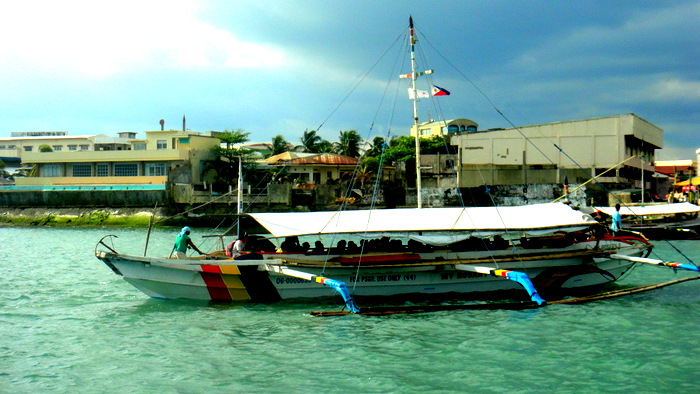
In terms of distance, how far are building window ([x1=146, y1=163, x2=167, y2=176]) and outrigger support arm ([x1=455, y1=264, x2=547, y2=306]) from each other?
51627 millimetres

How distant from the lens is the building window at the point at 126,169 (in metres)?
63.6

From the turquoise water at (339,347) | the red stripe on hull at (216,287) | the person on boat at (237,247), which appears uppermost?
the person on boat at (237,247)

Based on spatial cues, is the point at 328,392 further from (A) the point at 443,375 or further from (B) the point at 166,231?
(B) the point at 166,231

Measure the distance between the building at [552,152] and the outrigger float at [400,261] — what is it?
3236 cm

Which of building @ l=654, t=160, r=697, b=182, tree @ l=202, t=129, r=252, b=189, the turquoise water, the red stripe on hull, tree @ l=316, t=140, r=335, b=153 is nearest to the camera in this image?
the turquoise water

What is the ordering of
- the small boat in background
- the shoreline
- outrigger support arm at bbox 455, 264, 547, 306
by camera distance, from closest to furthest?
outrigger support arm at bbox 455, 264, 547, 306 < the small boat in background < the shoreline

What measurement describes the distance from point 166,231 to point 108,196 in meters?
9.93

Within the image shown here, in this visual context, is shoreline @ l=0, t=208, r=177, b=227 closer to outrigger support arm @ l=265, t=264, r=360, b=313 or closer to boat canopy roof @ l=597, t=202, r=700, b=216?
boat canopy roof @ l=597, t=202, r=700, b=216

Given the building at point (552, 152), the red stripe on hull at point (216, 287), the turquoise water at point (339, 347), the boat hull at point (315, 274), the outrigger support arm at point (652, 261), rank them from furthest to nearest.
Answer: the building at point (552, 152) < the outrigger support arm at point (652, 261) < the red stripe on hull at point (216, 287) < the boat hull at point (315, 274) < the turquoise water at point (339, 347)

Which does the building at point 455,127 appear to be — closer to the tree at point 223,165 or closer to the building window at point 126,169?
the tree at point 223,165

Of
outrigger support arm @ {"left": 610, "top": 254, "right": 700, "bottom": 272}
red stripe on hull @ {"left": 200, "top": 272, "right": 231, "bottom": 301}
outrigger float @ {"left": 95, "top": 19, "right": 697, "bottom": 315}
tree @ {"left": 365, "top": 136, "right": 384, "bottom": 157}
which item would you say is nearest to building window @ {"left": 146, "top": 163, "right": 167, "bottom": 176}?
tree @ {"left": 365, "top": 136, "right": 384, "bottom": 157}

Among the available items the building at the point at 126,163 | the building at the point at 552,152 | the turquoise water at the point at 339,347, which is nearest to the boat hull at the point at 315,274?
the turquoise water at the point at 339,347

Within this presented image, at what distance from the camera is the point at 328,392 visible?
9.85 m

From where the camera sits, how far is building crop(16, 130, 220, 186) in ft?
200
